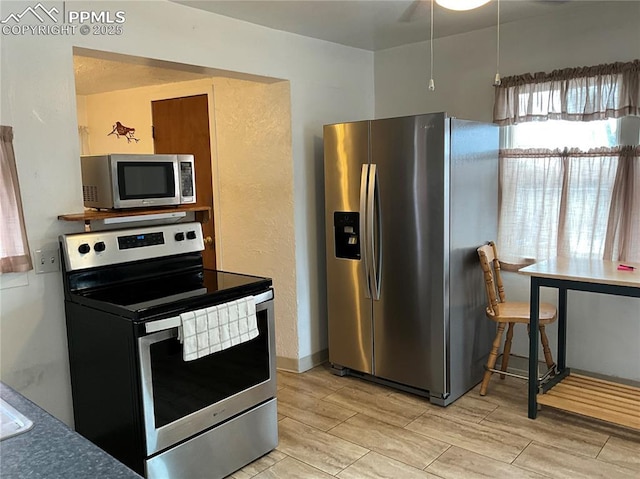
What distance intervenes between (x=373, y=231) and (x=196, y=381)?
57.0 inches

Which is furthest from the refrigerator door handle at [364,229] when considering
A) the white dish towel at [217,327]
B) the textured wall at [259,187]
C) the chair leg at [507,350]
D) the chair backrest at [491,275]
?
the white dish towel at [217,327]

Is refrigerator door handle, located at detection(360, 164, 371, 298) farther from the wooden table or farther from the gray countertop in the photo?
the gray countertop

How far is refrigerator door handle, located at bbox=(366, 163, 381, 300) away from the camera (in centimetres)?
326

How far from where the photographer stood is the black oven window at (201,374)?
2.21 m

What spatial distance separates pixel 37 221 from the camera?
2.37 metres

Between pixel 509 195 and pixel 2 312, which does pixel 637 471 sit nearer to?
pixel 509 195

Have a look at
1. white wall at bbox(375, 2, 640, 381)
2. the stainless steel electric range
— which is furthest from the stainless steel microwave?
white wall at bbox(375, 2, 640, 381)

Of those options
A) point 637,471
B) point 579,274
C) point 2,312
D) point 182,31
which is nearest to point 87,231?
point 2,312

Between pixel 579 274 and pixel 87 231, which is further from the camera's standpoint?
pixel 579 274

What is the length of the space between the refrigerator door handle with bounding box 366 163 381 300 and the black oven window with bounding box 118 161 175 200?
47.1 inches

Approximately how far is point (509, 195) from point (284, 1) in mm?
1884

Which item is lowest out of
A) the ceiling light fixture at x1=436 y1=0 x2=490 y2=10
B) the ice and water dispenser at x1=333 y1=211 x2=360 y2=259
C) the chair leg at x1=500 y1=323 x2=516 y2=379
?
the chair leg at x1=500 y1=323 x2=516 y2=379

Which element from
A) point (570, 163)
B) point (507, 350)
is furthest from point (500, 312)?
point (570, 163)

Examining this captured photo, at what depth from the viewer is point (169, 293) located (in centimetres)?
242
